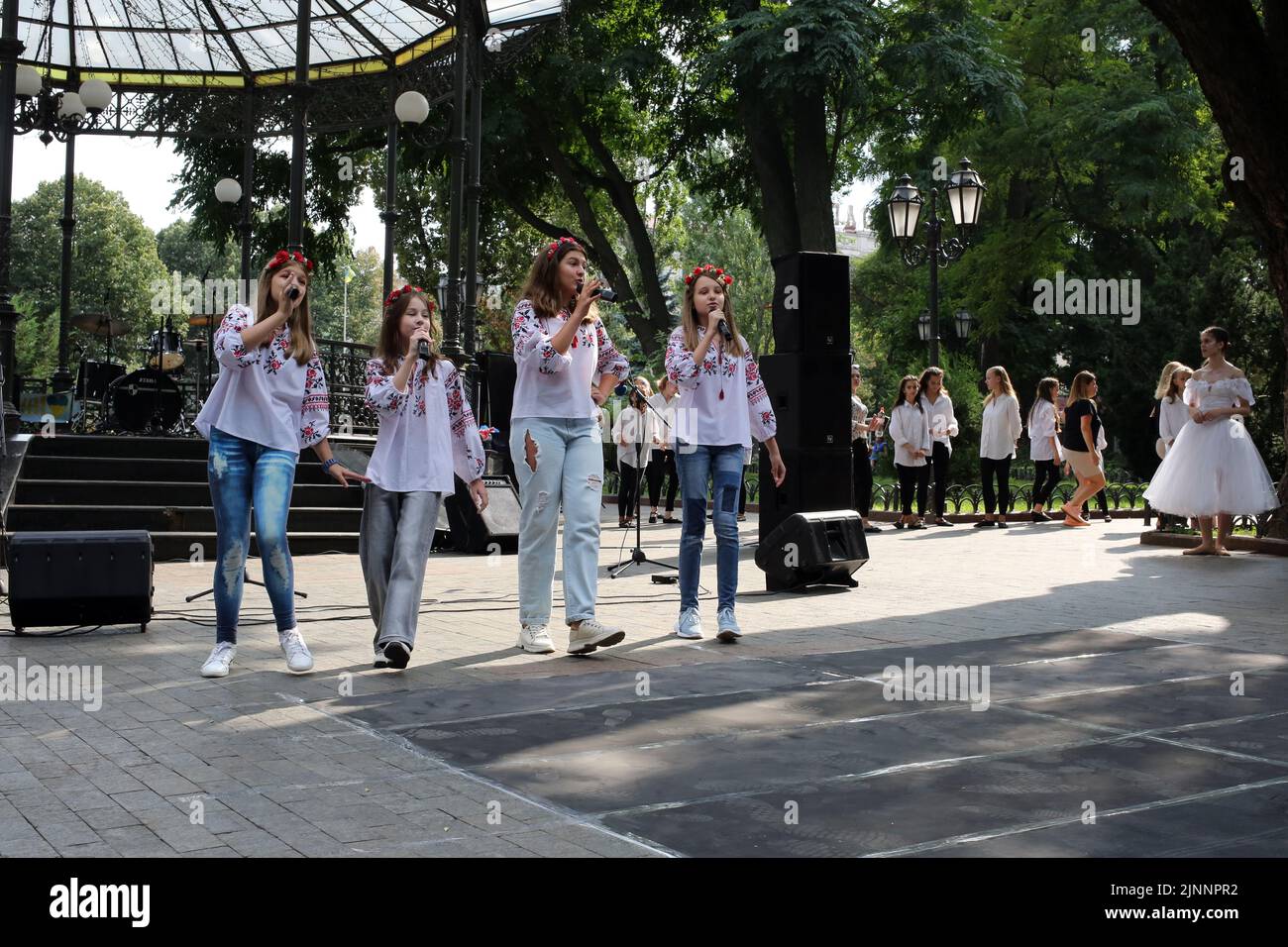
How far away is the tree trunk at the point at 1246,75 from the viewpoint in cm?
1061

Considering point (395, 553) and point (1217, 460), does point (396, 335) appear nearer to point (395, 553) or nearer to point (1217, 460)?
point (395, 553)

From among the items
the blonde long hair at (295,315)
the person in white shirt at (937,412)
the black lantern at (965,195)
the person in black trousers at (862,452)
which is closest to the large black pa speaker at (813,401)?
the blonde long hair at (295,315)

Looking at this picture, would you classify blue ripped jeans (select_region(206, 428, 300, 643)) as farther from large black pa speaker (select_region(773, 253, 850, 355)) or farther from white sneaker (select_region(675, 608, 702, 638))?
large black pa speaker (select_region(773, 253, 850, 355))

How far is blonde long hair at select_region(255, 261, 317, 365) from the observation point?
21.3 feet

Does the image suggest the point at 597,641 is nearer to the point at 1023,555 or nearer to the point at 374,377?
the point at 374,377

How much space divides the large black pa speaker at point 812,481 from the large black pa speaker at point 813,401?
0.08m

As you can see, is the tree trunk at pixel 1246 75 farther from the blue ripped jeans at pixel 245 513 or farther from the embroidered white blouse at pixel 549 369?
the blue ripped jeans at pixel 245 513

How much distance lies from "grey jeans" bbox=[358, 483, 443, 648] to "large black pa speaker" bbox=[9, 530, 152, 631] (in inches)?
72.9

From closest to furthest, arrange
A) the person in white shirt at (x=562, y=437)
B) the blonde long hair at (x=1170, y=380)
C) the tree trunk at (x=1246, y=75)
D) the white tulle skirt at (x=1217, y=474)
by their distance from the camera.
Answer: the person in white shirt at (x=562, y=437) → the tree trunk at (x=1246, y=75) → the white tulle skirt at (x=1217, y=474) → the blonde long hair at (x=1170, y=380)

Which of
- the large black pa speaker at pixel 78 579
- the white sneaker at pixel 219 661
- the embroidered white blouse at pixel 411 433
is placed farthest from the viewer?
the large black pa speaker at pixel 78 579

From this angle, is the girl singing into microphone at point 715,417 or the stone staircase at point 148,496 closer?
the girl singing into microphone at point 715,417

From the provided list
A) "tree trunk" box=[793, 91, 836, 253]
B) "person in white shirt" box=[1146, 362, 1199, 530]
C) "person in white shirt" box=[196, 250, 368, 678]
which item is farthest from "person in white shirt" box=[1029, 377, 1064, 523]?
"person in white shirt" box=[196, 250, 368, 678]

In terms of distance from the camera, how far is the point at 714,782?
438 centimetres
